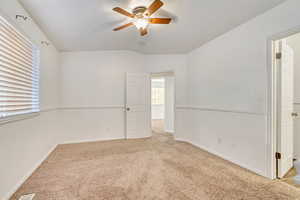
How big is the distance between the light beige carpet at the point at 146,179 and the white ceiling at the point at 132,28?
2514mm

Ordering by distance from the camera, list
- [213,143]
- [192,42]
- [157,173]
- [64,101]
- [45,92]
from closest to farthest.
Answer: [157,173] < [45,92] < [213,143] < [192,42] < [64,101]

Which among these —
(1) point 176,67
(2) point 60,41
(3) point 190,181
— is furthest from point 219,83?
(2) point 60,41

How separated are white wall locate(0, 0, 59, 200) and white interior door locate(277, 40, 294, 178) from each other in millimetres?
3652


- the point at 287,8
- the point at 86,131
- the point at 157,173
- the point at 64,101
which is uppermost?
the point at 287,8

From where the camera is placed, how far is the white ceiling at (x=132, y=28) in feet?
7.46

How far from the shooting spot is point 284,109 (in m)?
2.44

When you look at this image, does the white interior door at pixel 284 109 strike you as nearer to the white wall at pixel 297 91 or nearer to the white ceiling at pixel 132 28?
the white wall at pixel 297 91

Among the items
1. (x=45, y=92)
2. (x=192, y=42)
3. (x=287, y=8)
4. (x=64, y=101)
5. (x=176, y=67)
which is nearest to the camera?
(x=287, y=8)

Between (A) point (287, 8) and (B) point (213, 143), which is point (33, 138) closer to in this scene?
(B) point (213, 143)

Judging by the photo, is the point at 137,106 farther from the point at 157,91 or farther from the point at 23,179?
the point at 157,91

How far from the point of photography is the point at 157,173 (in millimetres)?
2488

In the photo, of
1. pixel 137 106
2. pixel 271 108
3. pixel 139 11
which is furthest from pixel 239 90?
pixel 137 106

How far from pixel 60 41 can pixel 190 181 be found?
389 cm

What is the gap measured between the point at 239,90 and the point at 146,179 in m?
2.20
